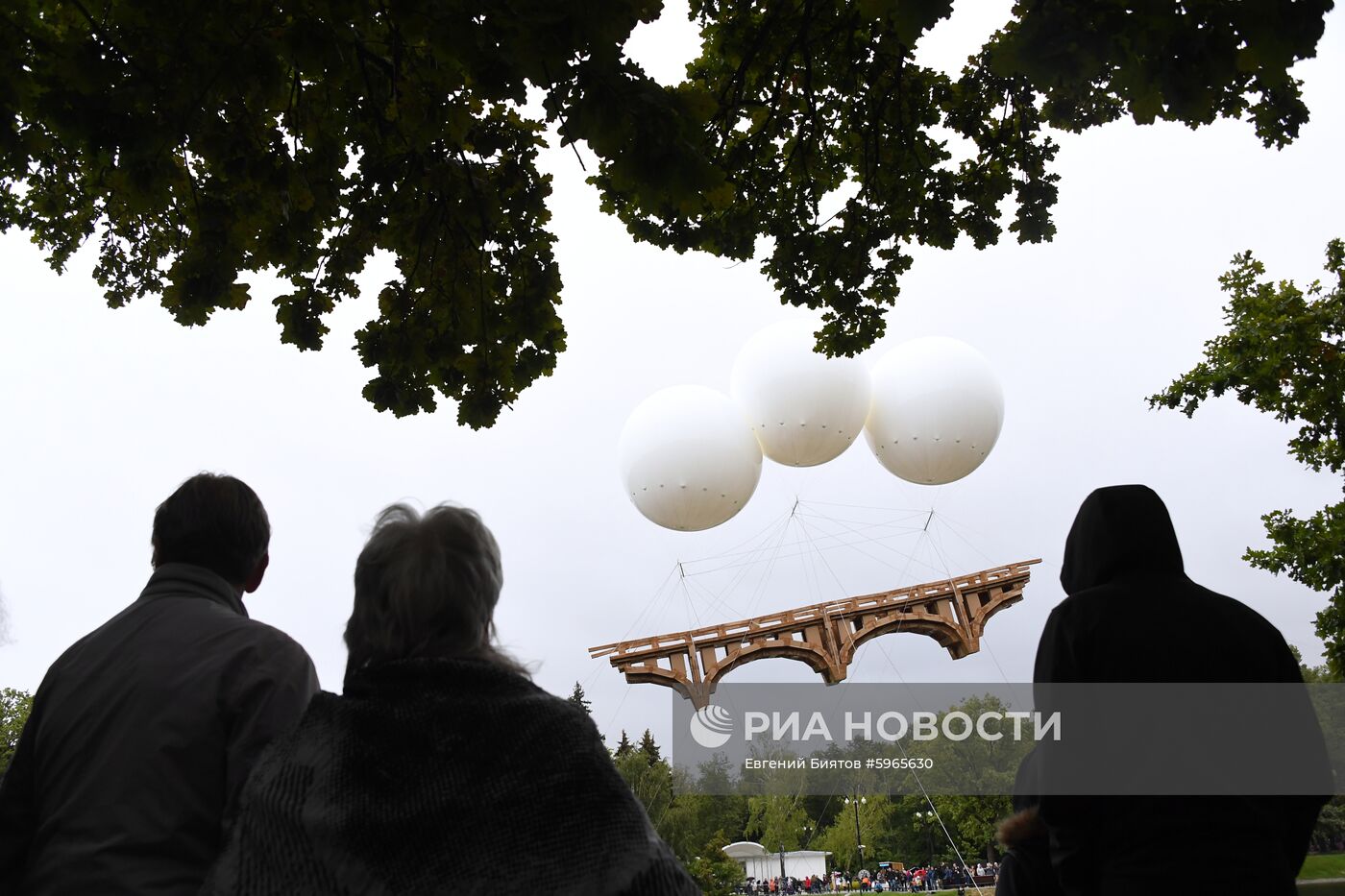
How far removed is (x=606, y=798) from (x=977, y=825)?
1290 inches

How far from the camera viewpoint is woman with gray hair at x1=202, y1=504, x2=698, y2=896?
161cm

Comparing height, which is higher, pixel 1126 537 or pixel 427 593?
pixel 1126 537

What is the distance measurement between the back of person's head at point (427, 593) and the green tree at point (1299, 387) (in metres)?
10.6

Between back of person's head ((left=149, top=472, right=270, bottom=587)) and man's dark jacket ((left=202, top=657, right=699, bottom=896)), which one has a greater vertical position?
back of person's head ((left=149, top=472, right=270, bottom=587))

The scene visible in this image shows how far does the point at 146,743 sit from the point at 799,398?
22.4 feet

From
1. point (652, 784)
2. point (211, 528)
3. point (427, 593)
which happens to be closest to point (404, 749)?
point (427, 593)

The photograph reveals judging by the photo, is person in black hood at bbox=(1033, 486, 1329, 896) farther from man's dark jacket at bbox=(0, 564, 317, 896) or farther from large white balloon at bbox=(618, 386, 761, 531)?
large white balloon at bbox=(618, 386, 761, 531)

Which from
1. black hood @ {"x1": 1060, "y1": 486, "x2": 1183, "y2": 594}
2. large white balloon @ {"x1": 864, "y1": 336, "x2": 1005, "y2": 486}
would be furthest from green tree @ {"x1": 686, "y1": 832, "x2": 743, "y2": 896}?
black hood @ {"x1": 1060, "y1": 486, "x2": 1183, "y2": 594}

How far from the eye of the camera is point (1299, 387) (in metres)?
11.0

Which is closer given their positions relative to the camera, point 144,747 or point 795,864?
point 144,747

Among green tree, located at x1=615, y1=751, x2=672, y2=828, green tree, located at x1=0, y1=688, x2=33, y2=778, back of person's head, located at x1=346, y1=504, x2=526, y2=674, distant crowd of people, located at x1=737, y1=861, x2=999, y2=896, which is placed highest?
green tree, located at x1=0, y1=688, x2=33, y2=778

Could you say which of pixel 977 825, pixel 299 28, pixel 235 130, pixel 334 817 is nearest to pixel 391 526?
pixel 334 817

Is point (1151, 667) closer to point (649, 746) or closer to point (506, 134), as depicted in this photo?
point (506, 134)

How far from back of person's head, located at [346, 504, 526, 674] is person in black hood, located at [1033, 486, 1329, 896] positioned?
4.93 feet
